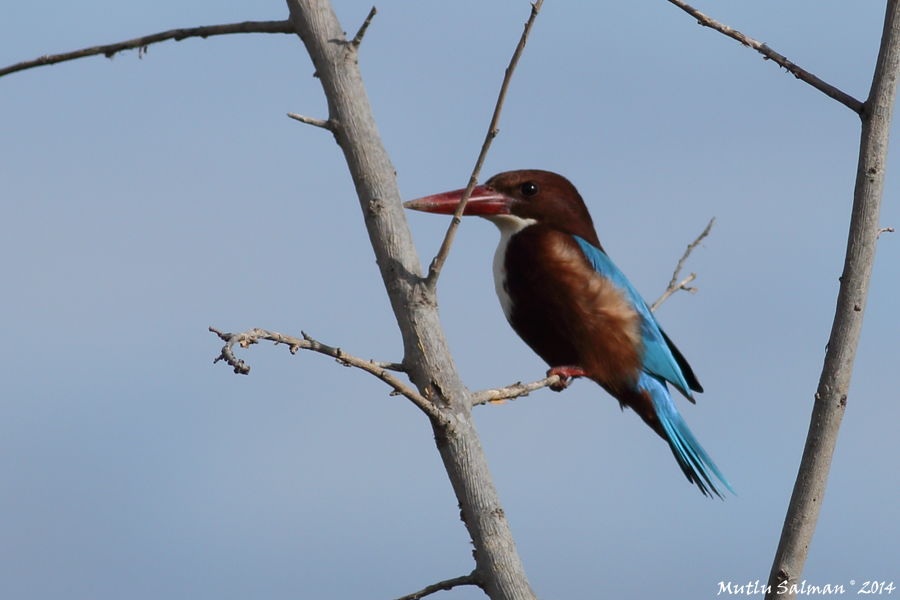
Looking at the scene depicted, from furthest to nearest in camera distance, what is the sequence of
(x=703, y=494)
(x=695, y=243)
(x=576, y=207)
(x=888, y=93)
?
(x=576, y=207) → (x=703, y=494) → (x=695, y=243) → (x=888, y=93)

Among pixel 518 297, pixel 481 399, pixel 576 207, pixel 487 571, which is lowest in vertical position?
pixel 487 571

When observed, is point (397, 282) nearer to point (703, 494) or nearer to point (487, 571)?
point (487, 571)

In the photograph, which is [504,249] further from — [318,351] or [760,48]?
[318,351]

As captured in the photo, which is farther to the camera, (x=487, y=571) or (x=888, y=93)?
(x=888, y=93)

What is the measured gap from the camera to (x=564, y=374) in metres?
3.76

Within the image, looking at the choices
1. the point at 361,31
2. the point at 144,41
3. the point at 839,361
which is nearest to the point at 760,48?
the point at 839,361

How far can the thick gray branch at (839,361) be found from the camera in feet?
7.34

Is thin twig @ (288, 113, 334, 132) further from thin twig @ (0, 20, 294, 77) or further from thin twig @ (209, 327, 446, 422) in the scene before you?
thin twig @ (209, 327, 446, 422)

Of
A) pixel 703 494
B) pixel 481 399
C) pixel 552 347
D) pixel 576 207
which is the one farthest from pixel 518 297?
pixel 481 399

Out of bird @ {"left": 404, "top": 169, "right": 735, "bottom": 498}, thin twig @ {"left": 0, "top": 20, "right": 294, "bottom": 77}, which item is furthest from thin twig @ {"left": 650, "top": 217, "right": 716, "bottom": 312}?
thin twig @ {"left": 0, "top": 20, "right": 294, "bottom": 77}

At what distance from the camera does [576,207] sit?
438 cm

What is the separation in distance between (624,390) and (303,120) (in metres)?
2.36

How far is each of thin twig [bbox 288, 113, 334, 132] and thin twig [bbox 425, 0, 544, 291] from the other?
41 cm

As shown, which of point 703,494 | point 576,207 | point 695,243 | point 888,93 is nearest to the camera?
point 888,93
